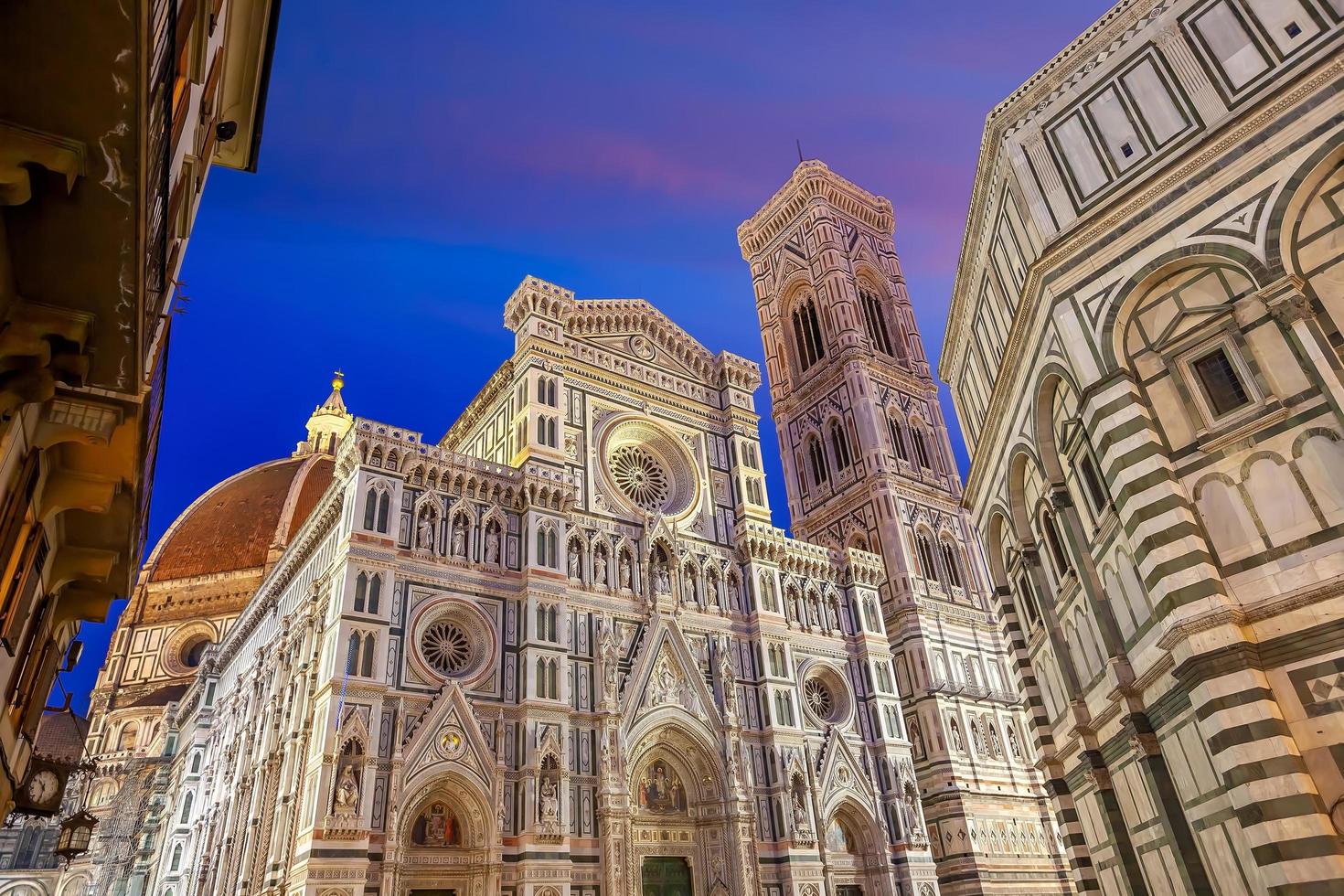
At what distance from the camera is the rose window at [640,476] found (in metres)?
32.6

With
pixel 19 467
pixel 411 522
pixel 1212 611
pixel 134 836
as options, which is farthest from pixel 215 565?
pixel 1212 611

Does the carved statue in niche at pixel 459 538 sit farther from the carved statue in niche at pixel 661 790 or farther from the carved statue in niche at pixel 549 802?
the carved statue in niche at pixel 661 790

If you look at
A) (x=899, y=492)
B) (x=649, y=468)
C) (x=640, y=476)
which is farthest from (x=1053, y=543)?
(x=899, y=492)

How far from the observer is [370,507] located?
25.3 metres

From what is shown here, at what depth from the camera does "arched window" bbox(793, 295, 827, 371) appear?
49.4 meters

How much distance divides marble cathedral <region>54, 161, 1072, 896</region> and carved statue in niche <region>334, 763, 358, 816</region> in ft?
0.19

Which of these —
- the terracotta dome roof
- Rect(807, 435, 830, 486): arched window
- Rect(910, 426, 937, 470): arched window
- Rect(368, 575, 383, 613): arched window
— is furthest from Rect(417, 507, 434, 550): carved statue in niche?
the terracotta dome roof

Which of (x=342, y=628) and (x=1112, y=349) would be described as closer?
(x=1112, y=349)

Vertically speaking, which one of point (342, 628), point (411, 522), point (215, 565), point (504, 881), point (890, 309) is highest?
point (890, 309)

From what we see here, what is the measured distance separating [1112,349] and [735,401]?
25783 mm

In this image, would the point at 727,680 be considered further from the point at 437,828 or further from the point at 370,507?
the point at 370,507

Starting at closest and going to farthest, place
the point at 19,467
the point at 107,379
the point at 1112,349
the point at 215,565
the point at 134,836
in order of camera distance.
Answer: the point at 107,379, the point at 19,467, the point at 1112,349, the point at 134,836, the point at 215,565

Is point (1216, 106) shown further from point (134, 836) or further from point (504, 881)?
point (134, 836)

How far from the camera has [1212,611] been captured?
9758mm
